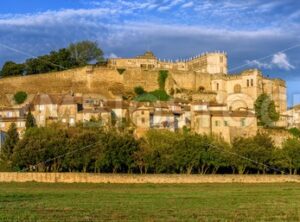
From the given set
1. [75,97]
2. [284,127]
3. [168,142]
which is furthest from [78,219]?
[284,127]

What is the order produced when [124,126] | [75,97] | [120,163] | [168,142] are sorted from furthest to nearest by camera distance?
[75,97], [124,126], [168,142], [120,163]

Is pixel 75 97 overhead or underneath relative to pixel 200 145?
overhead

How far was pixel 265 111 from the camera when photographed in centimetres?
8219

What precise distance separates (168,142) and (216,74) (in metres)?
36.2

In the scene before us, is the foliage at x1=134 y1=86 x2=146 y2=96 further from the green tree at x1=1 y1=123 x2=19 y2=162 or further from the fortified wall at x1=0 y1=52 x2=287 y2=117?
the green tree at x1=1 y1=123 x2=19 y2=162

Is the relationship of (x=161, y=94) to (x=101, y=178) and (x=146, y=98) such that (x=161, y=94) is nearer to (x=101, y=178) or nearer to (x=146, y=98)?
(x=146, y=98)

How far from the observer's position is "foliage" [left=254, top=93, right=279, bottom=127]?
81.6m

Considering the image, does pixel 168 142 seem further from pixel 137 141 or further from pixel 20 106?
pixel 20 106

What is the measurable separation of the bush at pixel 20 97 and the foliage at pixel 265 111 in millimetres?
33432

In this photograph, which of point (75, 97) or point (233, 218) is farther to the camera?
point (75, 97)

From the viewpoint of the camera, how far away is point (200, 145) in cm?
5859

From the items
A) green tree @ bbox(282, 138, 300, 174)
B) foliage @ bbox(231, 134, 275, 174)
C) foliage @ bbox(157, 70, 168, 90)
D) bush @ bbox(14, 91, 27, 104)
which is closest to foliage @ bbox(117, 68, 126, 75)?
foliage @ bbox(157, 70, 168, 90)

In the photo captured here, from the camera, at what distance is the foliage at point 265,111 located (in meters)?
81.6

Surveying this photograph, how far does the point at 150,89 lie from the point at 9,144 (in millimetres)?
32384
